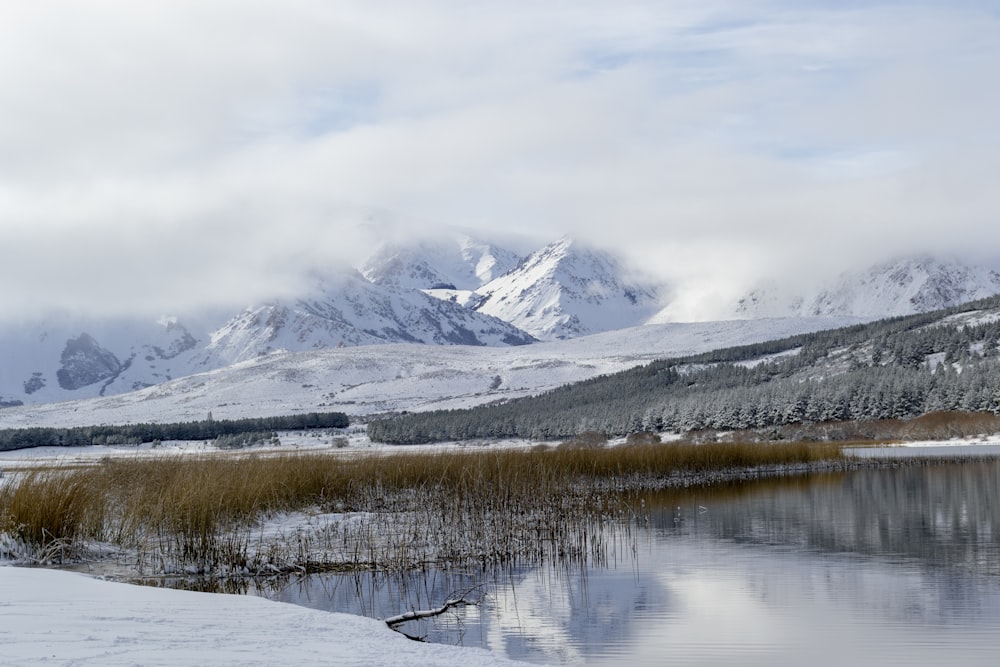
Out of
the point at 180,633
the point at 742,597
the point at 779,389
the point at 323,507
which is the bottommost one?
the point at 742,597

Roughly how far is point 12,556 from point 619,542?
12760 millimetres

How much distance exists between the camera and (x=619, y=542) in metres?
24.0

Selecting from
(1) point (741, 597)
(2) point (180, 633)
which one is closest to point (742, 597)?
(1) point (741, 597)

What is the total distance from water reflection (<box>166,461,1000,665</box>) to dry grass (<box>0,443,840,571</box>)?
1.35m

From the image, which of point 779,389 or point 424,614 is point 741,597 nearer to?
point 424,614

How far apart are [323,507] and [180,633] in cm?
1605

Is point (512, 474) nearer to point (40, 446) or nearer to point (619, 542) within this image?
point (619, 542)

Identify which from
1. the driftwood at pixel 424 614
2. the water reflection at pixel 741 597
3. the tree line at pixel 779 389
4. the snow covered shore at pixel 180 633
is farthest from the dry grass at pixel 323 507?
the tree line at pixel 779 389

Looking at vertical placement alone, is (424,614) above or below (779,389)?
below

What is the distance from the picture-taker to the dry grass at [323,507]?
739 inches

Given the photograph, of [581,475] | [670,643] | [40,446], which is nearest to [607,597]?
[670,643]

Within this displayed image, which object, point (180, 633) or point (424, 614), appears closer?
point (180, 633)

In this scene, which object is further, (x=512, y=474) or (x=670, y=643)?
(x=512, y=474)

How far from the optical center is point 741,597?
1766 centimetres
